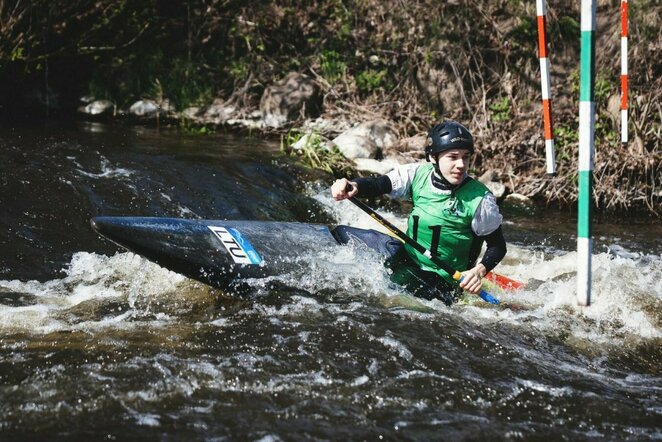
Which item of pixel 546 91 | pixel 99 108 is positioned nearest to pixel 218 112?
pixel 99 108

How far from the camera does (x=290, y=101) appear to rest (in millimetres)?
9852

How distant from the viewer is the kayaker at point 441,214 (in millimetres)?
4434

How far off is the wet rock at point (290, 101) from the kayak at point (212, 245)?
522cm

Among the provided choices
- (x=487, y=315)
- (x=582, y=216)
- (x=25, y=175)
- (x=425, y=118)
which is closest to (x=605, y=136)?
(x=425, y=118)

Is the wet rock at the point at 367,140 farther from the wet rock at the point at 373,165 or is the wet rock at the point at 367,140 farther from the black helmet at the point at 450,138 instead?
the black helmet at the point at 450,138

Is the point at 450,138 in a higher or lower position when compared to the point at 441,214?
higher

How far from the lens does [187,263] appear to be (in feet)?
14.0

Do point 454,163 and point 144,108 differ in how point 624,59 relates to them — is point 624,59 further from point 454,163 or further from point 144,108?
point 144,108

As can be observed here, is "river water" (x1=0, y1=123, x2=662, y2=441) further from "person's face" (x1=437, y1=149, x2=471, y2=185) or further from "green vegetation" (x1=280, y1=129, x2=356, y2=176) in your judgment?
"green vegetation" (x1=280, y1=129, x2=356, y2=176)

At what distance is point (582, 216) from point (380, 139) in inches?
228

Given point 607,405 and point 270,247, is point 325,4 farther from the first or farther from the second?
point 607,405

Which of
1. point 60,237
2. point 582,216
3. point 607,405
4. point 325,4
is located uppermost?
point 325,4

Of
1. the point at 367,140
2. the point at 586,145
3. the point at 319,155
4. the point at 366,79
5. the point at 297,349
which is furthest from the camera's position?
the point at 366,79

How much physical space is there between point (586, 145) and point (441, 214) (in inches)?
53.0
